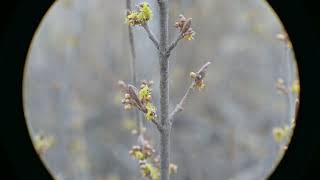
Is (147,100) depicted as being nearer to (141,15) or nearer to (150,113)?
(150,113)

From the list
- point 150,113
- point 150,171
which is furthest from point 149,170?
point 150,113

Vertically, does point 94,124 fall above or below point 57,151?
below

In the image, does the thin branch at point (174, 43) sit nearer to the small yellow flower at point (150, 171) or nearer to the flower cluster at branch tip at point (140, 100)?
the flower cluster at branch tip at point (140, 100)

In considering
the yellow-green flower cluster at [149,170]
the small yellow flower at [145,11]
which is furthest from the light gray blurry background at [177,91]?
the small yellow flower at [145,11]

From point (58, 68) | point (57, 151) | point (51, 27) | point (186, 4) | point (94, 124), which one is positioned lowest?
point (94, 124)

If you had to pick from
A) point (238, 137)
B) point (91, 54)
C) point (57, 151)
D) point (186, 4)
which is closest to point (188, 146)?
point (238, 137)

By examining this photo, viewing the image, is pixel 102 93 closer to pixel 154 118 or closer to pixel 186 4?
pixel 186 4
